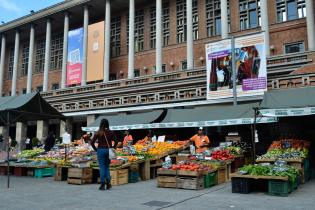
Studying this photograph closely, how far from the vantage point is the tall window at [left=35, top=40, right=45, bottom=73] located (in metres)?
47.8

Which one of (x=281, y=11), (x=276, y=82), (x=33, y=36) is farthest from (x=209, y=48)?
(x=33, y=36)

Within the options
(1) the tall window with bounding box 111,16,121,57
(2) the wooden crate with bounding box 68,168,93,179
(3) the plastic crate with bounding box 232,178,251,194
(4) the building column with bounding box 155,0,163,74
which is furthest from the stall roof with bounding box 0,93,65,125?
(1) the tall window with bounding box 111,16,121,57

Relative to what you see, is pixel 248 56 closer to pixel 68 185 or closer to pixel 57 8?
pixel 68 185

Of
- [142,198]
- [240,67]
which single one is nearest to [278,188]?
[142,198]

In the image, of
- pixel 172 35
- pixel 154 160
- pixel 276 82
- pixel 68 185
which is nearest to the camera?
pixel 68 185

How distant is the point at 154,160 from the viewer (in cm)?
1510

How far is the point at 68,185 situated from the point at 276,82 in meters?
15.1

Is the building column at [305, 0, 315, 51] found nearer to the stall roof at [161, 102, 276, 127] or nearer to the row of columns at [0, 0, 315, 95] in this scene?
the row of columns at [0, 0, 315, 95]

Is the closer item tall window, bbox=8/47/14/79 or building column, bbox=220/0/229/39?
building column, bbox=220/0/229/39

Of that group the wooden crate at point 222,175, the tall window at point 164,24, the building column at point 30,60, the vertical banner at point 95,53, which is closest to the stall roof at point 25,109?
the wooden crate at point 222,175

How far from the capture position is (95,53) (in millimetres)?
37438

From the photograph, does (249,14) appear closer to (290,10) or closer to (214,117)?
(290,10)

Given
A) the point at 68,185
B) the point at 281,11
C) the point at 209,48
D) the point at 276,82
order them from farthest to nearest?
the point at 281,11, the point at 209,48, the point at 276,82, the point at 68,185

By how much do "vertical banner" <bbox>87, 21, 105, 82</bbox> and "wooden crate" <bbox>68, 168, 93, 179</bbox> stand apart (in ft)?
79.2
